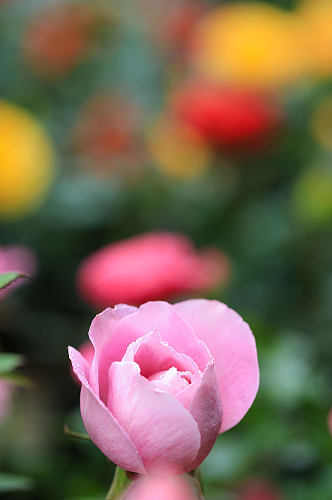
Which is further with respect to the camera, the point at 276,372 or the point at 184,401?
the point at 276,372

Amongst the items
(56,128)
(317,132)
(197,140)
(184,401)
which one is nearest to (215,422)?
(184,401)

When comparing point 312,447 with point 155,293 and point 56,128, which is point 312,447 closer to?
point 155,293

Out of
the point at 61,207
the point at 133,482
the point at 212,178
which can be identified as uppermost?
the point at 133,482

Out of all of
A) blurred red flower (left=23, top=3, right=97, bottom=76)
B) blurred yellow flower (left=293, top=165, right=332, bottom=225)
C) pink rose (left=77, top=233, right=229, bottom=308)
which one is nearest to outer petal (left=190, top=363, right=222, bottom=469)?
pink rose (left=77, top=233, right=229, bottom=308)

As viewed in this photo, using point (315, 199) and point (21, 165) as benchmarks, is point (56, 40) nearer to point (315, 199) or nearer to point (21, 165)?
point (21, 165)

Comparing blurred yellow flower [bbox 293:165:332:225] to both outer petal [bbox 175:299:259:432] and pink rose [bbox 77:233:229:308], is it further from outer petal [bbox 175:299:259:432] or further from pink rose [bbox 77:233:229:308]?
outer petal [bbox 175:299:259:432]

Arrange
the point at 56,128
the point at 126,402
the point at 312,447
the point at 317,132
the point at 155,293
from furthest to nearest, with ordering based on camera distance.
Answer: the point at 56,128, the point at 317,132, the point at 155,293, the point at 312,447, the point at 126,402

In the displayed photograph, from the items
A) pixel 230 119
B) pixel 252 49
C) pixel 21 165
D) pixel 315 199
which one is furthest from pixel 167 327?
pixel 252 49
